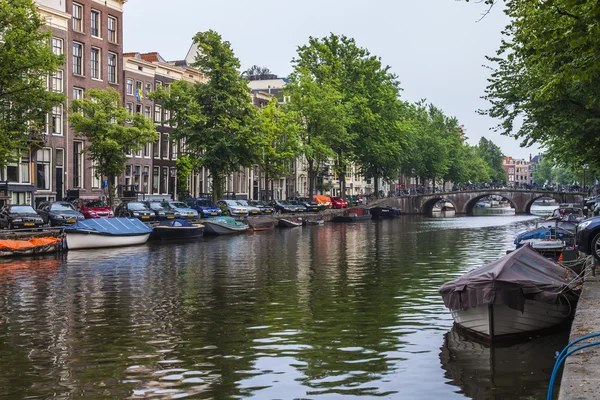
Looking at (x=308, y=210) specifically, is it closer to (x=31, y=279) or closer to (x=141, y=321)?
(x=31, y=279)

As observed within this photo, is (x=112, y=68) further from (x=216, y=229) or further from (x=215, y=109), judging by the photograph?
(x=216, y=229)

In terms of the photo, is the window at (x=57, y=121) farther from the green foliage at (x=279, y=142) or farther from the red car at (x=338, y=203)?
the red car at (x=338, y=203)

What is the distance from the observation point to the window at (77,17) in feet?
205

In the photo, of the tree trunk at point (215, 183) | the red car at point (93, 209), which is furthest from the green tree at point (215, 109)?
the red car at point (93, 209)

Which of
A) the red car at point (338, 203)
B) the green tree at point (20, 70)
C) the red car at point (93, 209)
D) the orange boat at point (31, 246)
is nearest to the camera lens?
the orange boat at point (31, 246)

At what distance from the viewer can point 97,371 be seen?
1364 cm

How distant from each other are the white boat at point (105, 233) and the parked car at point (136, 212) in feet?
22.8

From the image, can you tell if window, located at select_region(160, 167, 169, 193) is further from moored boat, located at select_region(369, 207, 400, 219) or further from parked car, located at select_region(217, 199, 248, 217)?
moored boat, located at select_region(369, 207, 400, 219)

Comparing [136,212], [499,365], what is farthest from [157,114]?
[499,365]

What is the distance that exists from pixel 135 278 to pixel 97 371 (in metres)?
14.4

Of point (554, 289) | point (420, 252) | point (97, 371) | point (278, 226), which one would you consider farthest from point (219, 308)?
point (278, 226)

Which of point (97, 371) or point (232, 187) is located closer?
point (97, 371)

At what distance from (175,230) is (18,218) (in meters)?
10.1

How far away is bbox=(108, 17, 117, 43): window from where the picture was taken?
219ft
